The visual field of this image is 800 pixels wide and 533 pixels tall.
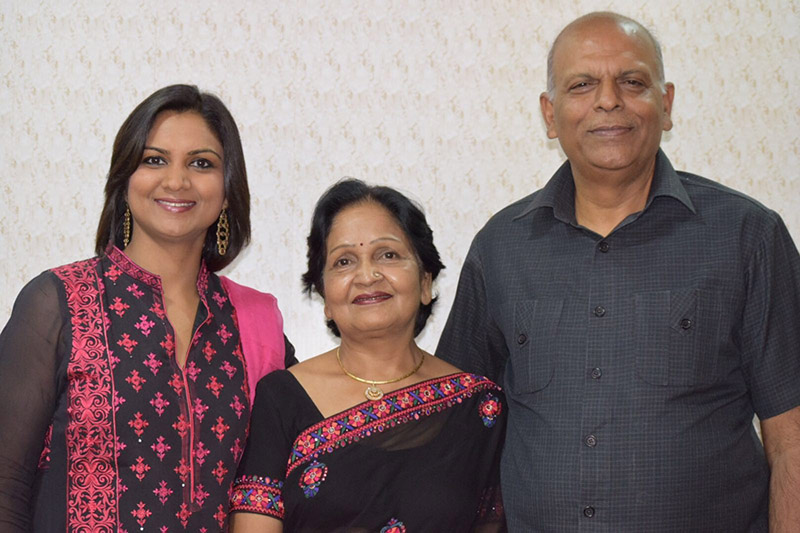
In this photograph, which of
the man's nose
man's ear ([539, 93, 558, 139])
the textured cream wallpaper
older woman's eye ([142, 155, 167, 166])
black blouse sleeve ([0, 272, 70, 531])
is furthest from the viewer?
the textured cream wallpaper

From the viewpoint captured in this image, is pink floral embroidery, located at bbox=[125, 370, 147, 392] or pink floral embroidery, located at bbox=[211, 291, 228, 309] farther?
pink floral embroidery, located at bbox=[211, 291, 228, 309]

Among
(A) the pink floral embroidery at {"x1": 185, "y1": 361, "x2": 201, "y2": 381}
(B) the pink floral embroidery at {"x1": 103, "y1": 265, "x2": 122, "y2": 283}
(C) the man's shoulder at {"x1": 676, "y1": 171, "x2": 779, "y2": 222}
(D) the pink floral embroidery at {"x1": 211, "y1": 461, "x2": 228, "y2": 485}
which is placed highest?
(C) the man's shoulder at {"x1": 676, "y1": 171, "x2": 779, "y2": 222}

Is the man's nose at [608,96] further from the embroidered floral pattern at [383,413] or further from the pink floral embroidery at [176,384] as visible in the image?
the pink floral embroidery at [176,384]

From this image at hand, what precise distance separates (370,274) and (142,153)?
2.07ft

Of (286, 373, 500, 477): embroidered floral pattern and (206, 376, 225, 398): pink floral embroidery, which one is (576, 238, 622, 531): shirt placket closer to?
(286, 373, 500, 477): embroidered floral pattern

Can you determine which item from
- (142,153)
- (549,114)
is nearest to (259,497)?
(142,153)

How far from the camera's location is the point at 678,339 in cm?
197

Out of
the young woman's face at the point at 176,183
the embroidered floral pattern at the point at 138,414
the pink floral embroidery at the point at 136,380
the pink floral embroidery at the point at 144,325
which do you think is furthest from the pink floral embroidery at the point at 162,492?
the young woman's face at the point at 176,183

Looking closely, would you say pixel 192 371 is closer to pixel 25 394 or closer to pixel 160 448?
pixel 160 448

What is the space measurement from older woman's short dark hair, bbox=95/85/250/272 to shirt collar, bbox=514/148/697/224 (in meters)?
0.74

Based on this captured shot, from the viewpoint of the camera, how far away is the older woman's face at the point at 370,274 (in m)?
2.11

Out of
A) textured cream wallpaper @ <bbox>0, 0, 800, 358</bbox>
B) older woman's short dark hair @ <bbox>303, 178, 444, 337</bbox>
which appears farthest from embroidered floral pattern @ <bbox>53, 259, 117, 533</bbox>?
textured cream wallpaper @ <bbox>0, 0, 800, 358</bbox>

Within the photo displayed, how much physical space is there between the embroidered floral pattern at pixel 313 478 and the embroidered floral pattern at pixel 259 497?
66mm

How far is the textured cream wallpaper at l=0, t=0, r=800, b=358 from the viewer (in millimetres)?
3111
